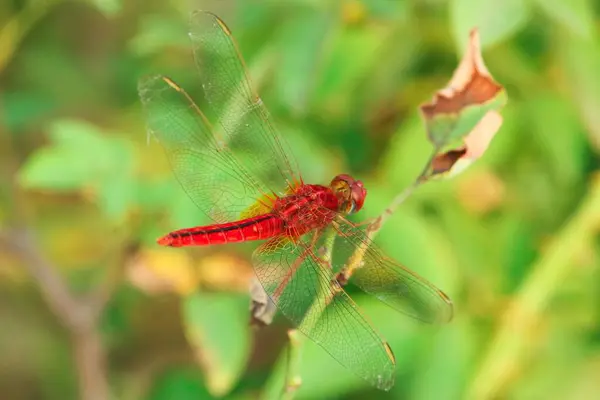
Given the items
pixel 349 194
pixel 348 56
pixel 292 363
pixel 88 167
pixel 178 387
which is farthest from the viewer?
pixel 178 387

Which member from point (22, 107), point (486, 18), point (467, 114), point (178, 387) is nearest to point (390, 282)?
point (467, 114)

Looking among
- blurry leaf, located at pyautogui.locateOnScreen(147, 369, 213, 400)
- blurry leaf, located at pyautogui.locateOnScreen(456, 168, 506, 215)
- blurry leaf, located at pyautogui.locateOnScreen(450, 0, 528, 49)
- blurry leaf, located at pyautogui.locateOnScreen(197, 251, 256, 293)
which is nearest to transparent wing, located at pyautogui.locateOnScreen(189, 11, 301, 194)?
blurry leaf, located at pyautogui.locateOnScreen(450, 0, 528, 49)

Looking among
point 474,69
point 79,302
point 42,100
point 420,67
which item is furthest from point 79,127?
point 474,69

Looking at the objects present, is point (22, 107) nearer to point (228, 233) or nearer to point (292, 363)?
point (228, 233)

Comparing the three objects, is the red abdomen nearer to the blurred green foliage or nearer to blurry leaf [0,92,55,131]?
the blurred green foliage

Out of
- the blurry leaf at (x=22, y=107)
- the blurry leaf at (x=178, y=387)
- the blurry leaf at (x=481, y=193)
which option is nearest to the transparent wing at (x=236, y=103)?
the blurry leaf at (x=481, y=193)

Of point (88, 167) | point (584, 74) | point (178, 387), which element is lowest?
point (178, 387)

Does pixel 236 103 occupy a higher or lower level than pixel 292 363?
higher

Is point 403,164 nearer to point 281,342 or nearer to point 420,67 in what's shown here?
point 420,67
